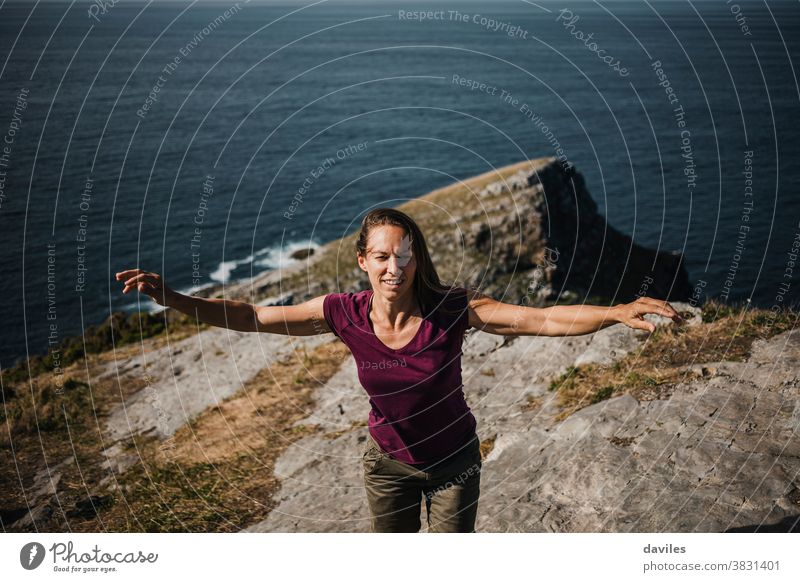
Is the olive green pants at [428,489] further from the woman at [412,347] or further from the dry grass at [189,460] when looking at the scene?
the dry grass at [189,460]

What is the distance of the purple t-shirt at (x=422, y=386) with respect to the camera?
4.97m

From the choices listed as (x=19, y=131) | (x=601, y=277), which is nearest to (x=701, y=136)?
(x=601, y=277)

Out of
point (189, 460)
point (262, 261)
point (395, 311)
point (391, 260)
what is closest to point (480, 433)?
point (395, 311)

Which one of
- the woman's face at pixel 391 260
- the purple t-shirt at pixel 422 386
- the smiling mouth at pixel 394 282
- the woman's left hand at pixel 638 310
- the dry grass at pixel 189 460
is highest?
the woman's face at pixel 391 260

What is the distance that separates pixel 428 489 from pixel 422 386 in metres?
0.84

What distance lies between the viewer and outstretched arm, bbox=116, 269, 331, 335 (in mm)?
5262

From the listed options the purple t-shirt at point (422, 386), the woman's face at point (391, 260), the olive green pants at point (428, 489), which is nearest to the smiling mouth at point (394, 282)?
the woman's face at point (391, 260)

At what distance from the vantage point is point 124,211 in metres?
45.2

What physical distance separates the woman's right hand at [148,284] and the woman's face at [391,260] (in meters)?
1.53

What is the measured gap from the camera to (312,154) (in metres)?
59.2

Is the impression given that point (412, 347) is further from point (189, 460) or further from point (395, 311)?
point (189, 460)

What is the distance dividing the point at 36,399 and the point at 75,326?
62.0ft

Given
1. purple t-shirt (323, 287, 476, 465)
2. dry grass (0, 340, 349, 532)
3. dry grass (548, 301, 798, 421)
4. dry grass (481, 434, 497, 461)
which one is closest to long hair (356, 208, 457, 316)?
purple t-shirt (323, 287, 476, 465)

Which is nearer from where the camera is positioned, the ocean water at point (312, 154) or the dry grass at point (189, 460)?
the dry grass at point (189, 460)
